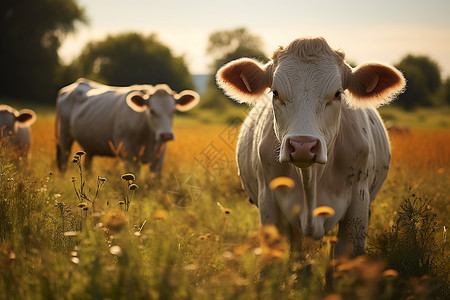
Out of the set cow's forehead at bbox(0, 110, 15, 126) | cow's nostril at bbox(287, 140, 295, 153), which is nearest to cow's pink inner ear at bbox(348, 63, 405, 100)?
cow's nostril at bbox(287, 140, 295, 153)

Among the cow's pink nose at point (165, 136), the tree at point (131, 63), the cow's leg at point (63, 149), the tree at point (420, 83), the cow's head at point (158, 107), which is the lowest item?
the tree at point (131, 63)

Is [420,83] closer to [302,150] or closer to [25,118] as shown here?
[25,118]

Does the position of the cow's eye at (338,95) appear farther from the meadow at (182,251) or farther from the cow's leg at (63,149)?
the cow's leg at (63,149)

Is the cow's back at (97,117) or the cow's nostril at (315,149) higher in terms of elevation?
the cow's nostril at (315,149)

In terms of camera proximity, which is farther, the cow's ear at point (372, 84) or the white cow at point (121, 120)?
the white cow at point (121, 120)

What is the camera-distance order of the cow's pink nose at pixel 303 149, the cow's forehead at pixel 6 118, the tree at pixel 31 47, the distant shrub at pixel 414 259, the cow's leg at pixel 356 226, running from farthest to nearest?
the tree at pixel 31 47 < the cow's forehead at pixel 6 118 < the cow's leg at pixel 356 226 < the distant shrub at pixel 414 259 < the cow's pink nose at pixel 303 149

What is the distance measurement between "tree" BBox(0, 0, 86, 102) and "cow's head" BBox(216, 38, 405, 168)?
44.7 meters

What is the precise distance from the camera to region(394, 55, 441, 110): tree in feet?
181

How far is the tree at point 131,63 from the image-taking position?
57656mm

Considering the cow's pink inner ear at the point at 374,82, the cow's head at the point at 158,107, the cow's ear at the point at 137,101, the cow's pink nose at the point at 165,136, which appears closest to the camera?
the cow's pink inner ear at the point at 374,82

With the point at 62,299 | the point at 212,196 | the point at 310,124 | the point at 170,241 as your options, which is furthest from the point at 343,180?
the point at 212,196

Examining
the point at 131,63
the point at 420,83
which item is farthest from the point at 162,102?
the point at 420,83

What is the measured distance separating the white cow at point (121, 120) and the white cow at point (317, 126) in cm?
420

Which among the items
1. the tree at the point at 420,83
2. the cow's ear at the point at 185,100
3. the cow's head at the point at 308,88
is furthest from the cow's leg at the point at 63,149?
the tree at the point at 420,83
